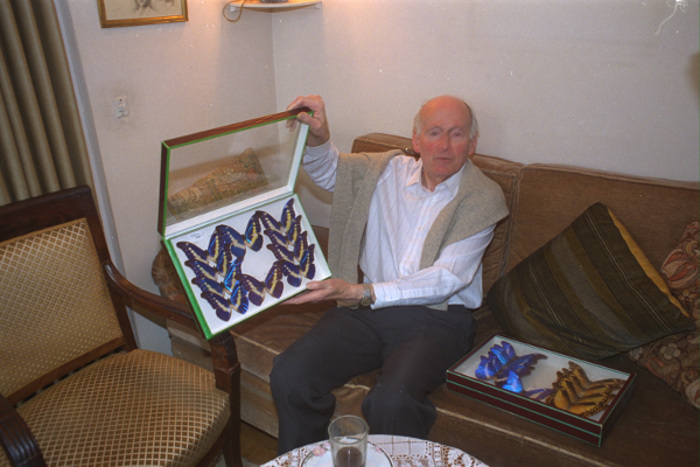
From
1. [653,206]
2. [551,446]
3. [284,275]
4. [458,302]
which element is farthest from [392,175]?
[551,446]

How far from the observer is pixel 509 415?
1554 mm

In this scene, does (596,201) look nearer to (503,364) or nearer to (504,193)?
(504,193)

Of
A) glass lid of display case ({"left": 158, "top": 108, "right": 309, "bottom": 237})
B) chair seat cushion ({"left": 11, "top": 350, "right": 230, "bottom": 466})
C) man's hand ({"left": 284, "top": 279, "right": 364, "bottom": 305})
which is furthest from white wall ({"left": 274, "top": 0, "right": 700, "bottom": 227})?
chair seat cushion ({"left": 11, "top": 350, "right": 230, "bottom": 466})

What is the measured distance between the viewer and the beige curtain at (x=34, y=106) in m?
1.79

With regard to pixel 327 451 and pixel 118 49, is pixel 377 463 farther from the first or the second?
pixel 118 49

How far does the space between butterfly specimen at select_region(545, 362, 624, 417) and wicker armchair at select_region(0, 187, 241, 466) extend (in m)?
0.91

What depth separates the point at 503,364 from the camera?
5.35ft

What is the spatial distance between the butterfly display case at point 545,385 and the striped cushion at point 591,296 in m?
0.13

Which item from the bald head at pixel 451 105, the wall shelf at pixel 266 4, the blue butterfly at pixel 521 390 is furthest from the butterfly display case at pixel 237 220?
the wall shelf at pixel 266 4

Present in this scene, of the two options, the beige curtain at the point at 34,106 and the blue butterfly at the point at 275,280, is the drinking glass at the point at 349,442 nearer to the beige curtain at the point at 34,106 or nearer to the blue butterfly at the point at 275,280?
the blue butterfly at the point at 275,280

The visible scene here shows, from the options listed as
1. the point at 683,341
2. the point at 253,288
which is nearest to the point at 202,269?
the point at 253,288

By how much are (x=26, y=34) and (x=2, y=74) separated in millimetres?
160

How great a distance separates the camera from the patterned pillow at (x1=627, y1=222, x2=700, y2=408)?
1.57 m

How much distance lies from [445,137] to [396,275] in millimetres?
487
